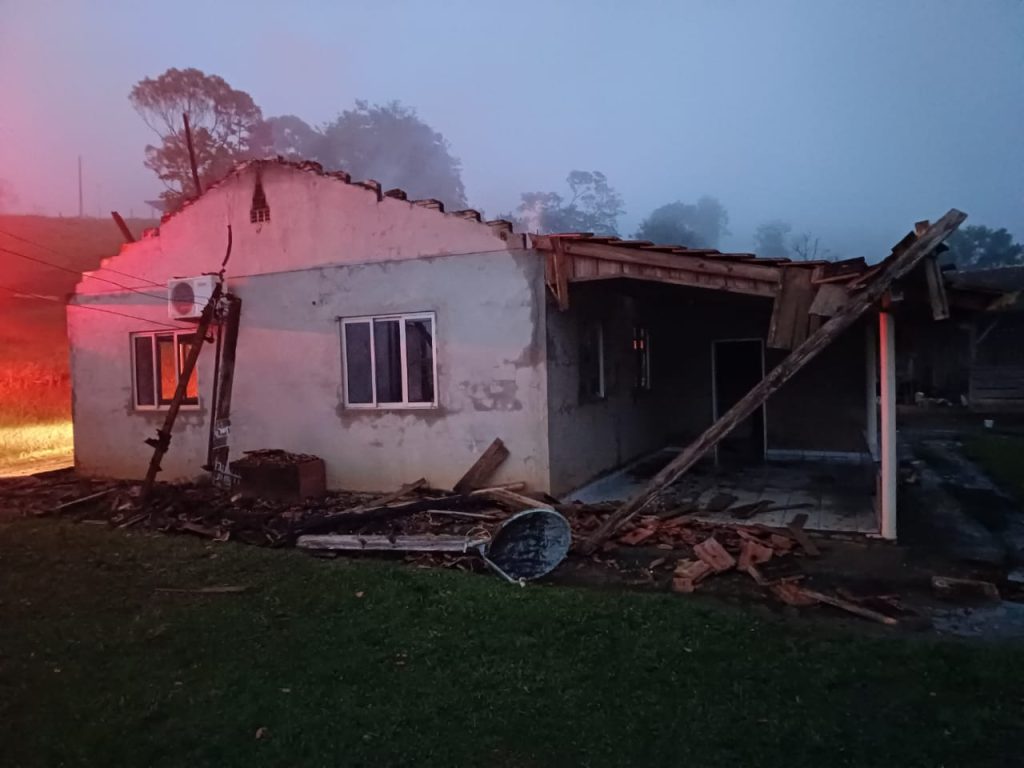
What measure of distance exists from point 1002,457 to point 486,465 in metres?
10.2

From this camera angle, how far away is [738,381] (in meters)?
14.1

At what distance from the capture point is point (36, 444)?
17.3 meters

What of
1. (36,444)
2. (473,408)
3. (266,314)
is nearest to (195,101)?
(36,444)

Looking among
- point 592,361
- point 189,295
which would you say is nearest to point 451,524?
point 592,361

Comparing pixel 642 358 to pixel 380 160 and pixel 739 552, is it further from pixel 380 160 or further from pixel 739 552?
pixel 380 160

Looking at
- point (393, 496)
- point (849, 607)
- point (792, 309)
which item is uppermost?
point (792, 309)

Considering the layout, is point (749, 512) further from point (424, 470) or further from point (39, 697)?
point (39, 697)

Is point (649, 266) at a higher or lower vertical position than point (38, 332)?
lower

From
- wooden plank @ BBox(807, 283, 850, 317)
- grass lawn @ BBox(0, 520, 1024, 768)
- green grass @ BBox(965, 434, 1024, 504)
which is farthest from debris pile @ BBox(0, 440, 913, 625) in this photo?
green grass @ BBox(965, 434, 1024, 504)

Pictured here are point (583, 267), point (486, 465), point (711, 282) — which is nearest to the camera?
point (711, 282)

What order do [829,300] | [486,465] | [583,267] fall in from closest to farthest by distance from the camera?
[829,300]
[583,267]
[486,465]

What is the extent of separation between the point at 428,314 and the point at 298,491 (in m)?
2.94

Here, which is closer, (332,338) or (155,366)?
(332,338)

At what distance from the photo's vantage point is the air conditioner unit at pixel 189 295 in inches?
437
